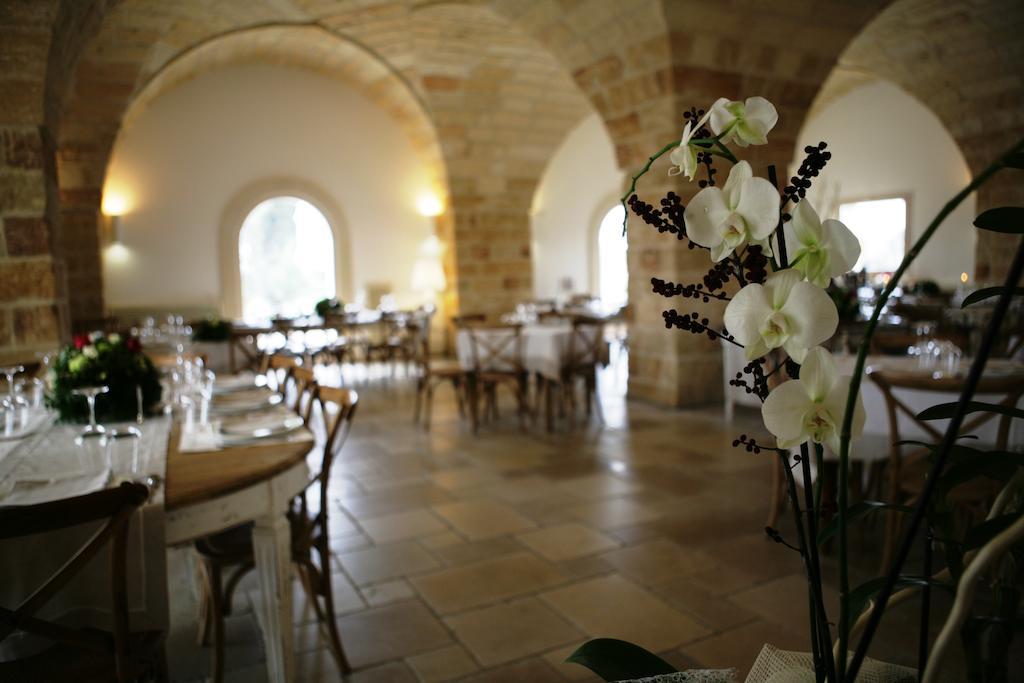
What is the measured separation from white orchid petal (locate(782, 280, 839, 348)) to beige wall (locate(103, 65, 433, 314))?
406 inches

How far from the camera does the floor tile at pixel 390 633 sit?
2.44 m

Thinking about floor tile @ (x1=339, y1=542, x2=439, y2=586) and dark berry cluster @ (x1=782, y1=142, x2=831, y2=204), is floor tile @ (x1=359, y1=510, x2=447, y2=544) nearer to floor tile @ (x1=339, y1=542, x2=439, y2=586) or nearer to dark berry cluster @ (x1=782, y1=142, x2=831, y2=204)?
floor tile @ (x1=339, y1=542, x2=439, y2=586)

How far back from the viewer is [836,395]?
1.95ft

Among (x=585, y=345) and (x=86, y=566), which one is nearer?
(x=86, y=566)

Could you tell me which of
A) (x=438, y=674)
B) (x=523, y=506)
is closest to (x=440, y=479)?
(x=523, y=506)

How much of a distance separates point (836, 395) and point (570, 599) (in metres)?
2.38

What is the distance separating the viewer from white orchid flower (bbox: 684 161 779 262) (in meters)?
0.61

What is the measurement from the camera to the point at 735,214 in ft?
2.04

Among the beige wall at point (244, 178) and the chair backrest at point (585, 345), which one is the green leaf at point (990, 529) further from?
the beige wall at point (244, 178)

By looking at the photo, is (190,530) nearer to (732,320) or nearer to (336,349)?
(732,320)

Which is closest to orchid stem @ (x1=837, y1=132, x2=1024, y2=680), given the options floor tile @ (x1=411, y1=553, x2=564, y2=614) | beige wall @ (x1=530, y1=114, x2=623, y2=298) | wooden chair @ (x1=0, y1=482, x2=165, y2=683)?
wooden chair @ (x1=0, y1=482, x2=165, y2=683)

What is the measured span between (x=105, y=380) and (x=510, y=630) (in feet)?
5.69

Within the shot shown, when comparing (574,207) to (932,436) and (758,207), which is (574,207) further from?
(758,207)

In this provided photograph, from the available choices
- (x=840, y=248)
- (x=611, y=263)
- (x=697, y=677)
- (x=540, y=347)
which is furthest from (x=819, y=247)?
(x=611, y=263)
